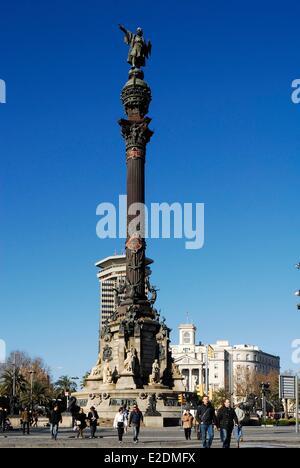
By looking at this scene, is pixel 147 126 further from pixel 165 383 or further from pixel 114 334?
pixel 165 383

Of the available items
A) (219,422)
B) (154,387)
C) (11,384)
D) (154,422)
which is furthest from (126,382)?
(11,384)

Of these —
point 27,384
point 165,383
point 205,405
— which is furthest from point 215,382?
point 205,405

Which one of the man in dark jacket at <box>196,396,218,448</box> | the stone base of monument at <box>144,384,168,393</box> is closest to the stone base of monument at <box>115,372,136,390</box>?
the stone base of monument at <box>144,384,168,393</box>

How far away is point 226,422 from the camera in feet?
74.0

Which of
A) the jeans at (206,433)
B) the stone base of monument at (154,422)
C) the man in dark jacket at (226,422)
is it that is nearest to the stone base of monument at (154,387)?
the stone base of monument at (154,422)

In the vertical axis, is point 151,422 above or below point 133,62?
below

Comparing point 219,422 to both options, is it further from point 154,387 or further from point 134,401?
point 154,387

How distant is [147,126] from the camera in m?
58.0

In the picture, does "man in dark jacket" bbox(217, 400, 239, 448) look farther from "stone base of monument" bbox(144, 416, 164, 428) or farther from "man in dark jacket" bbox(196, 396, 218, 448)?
"stone base of monument" bbox(144, 416, 164, 428)

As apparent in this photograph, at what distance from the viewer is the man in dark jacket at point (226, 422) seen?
22.5 m

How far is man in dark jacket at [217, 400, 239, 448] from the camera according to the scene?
22484 millimetres

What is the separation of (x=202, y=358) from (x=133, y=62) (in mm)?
140471

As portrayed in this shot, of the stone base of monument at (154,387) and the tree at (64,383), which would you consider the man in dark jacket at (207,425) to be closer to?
the stone base of monument at (154,387)
